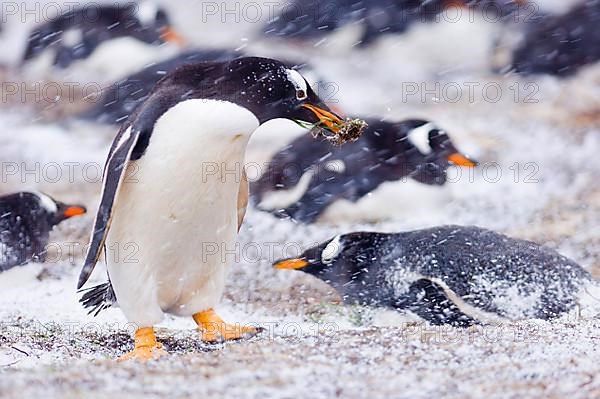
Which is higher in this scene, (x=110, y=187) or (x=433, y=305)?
(x=110, y=187)

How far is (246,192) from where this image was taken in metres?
2.76

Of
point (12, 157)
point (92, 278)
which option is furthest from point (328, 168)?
point (12, 157)

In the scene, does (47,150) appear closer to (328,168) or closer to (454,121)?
(328,168)

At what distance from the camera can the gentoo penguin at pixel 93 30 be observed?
18.5ft

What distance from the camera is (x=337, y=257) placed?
3398mm

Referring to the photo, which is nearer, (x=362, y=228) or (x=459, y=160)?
(x=362, y=228)

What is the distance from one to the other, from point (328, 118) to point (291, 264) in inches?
38.9

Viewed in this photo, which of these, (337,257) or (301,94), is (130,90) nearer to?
(337,257)

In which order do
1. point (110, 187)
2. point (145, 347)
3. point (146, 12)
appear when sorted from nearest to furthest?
point (110, 187) → point (145, 347) → point (146, 12)

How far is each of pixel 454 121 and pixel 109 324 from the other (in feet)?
9.40

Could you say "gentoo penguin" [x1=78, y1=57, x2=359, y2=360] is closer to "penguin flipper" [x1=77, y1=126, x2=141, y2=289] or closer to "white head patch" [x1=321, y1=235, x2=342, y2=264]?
"penguin flipper" [x1=77, y1=126, x2=141, y2=289]

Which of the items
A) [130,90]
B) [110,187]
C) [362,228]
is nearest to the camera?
[110,187]

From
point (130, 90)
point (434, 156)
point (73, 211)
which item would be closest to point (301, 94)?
point (73, 211)

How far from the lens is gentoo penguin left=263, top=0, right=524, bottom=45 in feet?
19.1
